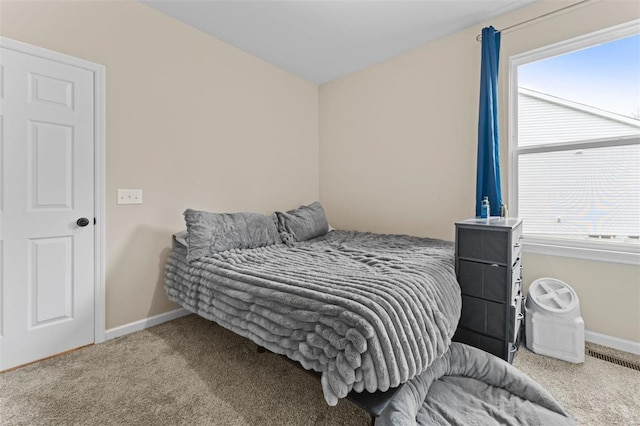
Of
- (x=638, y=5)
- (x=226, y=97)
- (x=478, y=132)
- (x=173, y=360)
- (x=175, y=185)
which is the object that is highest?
(x=638, y=5)

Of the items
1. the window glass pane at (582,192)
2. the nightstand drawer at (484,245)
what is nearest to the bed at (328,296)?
the nightstand drawer at (484,245)

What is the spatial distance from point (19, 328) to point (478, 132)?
358 cm

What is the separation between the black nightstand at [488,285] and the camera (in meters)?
1.64

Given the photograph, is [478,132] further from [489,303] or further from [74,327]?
[74,327]

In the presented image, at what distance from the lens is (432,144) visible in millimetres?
2838

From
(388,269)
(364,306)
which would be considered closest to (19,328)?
(364,306)

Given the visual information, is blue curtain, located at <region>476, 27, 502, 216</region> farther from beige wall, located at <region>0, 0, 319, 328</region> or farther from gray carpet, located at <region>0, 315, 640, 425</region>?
beige wall, located at <region>0, 0, 319, 328</region>

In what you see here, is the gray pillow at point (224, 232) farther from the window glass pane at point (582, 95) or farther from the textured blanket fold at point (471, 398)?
the window glass pane at point (582, 95)

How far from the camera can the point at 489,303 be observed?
171 cm

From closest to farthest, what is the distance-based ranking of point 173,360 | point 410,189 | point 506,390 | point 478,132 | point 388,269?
Result: point 506,390, point 388,269, point 173,360, point 478,132, point 410,189

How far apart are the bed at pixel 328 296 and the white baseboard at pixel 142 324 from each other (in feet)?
1.12

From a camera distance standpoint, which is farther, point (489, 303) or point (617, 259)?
point (617, 259)

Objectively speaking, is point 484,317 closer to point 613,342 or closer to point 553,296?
point 553,296

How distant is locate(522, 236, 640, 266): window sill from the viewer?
194cm
